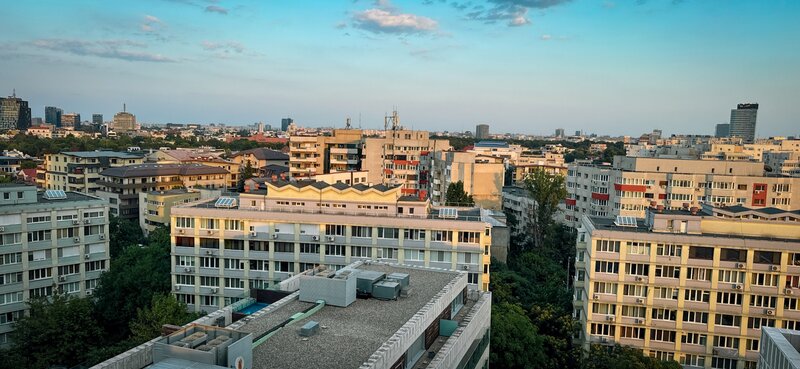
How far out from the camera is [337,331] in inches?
759

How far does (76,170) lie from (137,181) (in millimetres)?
15224

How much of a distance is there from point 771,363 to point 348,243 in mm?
27691

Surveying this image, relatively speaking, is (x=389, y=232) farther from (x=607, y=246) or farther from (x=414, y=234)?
(x=607, y=246)

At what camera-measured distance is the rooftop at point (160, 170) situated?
84.8 m

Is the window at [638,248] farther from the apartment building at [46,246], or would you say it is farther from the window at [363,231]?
the apartment building at [46,246]

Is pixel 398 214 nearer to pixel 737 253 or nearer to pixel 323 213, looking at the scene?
pixel 323 213

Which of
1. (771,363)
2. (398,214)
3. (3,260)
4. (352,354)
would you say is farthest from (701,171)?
(3,260)

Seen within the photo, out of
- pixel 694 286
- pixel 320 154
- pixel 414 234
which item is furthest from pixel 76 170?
pixel 694 286

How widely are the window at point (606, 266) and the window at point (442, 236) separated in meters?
10.2

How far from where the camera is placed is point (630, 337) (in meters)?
38.2

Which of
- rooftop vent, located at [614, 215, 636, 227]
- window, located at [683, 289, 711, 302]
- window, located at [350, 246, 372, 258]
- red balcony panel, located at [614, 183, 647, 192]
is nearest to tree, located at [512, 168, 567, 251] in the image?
red balcony panel, located at [614, 183, 647, 192]

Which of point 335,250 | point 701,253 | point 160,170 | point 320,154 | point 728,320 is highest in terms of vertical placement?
point 320,154

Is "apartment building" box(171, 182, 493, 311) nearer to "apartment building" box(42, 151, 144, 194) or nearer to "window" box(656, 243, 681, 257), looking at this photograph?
"window" box(656, 243, 681, 257)

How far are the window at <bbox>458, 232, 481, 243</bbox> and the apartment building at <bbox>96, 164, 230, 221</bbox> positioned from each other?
58.5 metres
